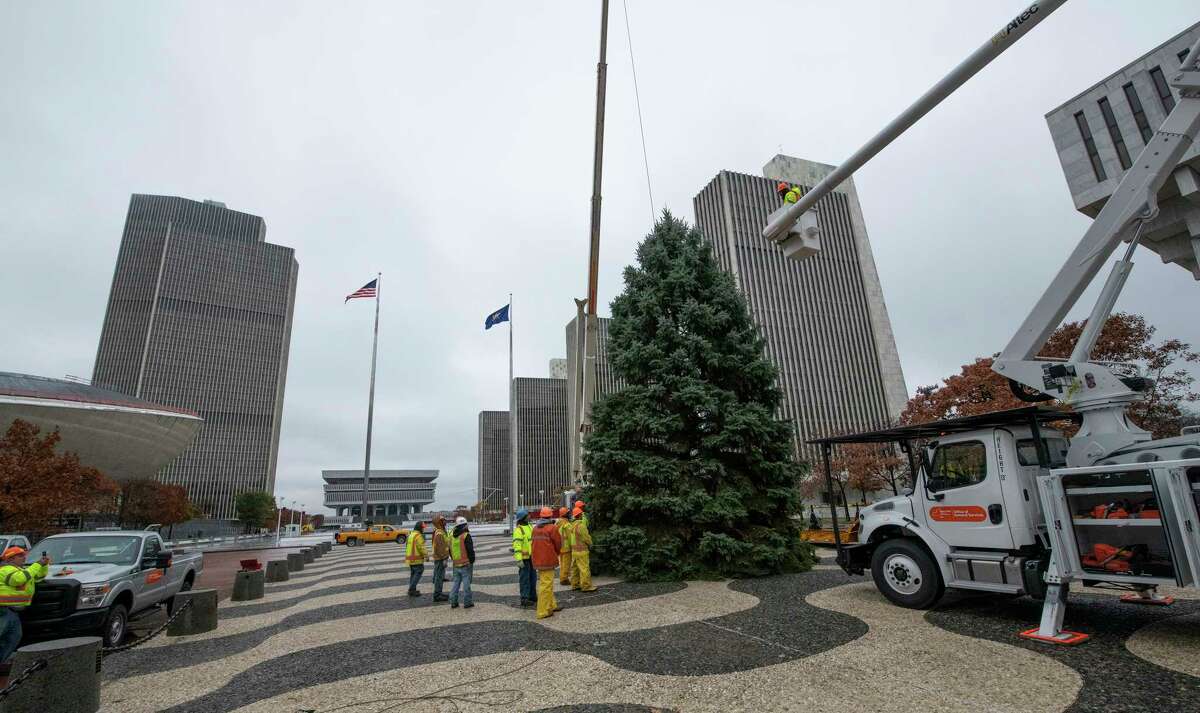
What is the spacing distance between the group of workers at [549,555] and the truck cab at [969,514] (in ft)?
16.9

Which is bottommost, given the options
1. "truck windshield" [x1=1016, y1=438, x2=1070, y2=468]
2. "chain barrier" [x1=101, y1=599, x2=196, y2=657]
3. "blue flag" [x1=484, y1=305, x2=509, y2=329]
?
"chain barrier" [x1=101, y1=599, x2=196, y2=657]

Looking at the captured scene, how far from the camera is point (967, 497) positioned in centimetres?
756

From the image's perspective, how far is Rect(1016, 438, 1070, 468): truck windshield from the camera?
7414 millimetres

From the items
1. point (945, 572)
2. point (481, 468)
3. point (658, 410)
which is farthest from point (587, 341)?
point (481, 468)

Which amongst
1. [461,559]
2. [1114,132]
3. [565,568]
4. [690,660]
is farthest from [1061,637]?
[1114,132]

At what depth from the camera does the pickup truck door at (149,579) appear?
30.8 feet

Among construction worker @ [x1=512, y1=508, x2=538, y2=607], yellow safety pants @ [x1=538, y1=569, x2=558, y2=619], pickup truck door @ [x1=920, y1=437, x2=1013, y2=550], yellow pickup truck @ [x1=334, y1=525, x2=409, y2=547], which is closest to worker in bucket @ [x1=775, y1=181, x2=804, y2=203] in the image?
pickup truck door @ [x1=920, y1=437, x2=1013, y2=550]

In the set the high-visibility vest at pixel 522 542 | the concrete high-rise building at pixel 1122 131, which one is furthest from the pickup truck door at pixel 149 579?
the concrete high-rise building at pixel 1122 131

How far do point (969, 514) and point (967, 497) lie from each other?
235 mm

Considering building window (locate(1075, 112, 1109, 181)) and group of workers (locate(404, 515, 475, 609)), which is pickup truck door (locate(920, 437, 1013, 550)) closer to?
group of workers (locate(404, 515, 475, 609))

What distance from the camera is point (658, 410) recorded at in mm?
13156

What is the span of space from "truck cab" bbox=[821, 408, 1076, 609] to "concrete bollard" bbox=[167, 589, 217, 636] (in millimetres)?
11155

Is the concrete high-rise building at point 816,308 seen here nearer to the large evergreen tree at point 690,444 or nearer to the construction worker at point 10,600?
the large evergreen tree at point 690,444

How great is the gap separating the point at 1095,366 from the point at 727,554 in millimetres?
7438
